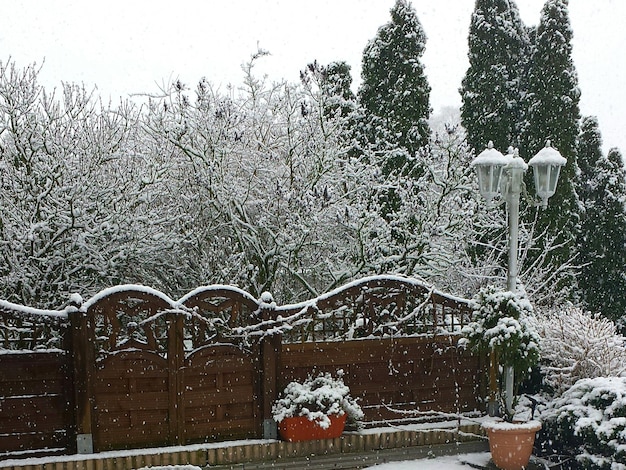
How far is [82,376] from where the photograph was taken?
629 cm

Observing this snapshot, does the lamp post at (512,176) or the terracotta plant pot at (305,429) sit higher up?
the lamp post at (512,176)

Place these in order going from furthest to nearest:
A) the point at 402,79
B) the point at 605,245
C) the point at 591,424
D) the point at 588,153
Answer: the point at 588,153 < the point at 605,245 < the point at 402,79 < the point at 591,424

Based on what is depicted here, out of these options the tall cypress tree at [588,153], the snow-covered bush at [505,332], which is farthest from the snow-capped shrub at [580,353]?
the tall cypress tree at [588,153]

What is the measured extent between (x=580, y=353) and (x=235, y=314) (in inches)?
143

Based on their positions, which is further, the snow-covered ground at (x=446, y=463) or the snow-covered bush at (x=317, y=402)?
the snow-covered ground at (x=446, y=463)

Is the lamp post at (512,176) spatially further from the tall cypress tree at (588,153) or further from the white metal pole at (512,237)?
the tall cypress tree at (588,153)

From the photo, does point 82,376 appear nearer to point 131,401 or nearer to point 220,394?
point 131,401

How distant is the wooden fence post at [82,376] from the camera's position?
6250mm

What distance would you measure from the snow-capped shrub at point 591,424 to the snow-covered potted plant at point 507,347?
1.00 feet

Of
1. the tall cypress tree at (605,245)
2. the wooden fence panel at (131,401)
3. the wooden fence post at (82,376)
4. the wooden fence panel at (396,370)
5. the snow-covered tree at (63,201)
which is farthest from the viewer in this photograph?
the tall cypress tree at (605,245)

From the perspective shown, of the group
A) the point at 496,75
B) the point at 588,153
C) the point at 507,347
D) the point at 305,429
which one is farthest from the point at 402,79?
the point at 305,429

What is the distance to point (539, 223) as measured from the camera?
12.0 metres

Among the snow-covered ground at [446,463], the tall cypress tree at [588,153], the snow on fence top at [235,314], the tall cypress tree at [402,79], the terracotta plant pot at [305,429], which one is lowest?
the snow-covered ground at [446,463]

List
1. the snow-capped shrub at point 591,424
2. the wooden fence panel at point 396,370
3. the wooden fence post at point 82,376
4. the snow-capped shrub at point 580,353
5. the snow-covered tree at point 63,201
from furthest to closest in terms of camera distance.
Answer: the snow-covered tree at point 63,201
the wooden fence panel at point 396,370
the snow-capped shrub at point 580,353
the wooden fence post at point 82,376
the snow-capped shrub at point 591,424
